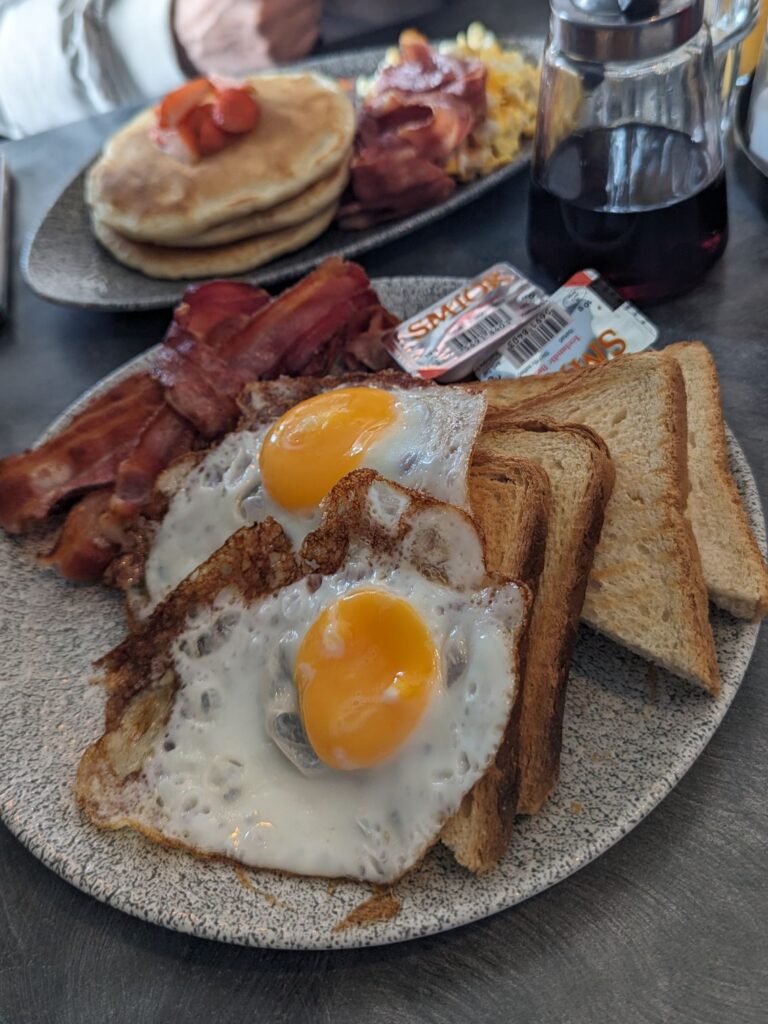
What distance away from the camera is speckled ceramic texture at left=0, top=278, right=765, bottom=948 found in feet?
3.87

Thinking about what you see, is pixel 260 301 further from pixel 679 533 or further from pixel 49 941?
pixel 49 941

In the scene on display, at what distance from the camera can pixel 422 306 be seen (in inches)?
85.8

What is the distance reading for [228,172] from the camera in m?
2.38

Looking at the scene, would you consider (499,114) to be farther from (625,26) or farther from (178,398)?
(178,398)

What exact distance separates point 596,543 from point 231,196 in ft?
4.77

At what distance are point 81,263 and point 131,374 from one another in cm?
66

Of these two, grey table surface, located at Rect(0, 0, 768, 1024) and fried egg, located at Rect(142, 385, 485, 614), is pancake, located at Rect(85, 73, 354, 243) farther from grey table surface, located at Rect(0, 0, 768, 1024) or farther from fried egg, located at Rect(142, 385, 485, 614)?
grey table surface, located at Rect(0, 0, 768, 1024)

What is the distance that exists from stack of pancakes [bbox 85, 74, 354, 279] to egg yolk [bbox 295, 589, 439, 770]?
1.43 meters

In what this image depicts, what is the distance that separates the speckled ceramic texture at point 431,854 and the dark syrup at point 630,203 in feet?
2.17

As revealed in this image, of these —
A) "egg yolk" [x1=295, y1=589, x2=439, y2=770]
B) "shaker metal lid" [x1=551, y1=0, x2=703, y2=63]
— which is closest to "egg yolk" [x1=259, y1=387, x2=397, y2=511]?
"egg yolk" [x1=295, y1=589, x2=439, y2=770]

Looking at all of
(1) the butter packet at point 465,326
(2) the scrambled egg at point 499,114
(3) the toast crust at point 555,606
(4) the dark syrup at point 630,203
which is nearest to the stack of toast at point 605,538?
(3) the toast crust at point 555,606

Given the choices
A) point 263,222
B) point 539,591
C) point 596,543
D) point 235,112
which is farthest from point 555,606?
point 235,112

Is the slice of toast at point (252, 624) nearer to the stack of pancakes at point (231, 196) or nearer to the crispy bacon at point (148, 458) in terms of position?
the crispy bacon at point (148, 458)

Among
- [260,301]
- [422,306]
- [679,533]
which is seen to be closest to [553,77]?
[422,306]
